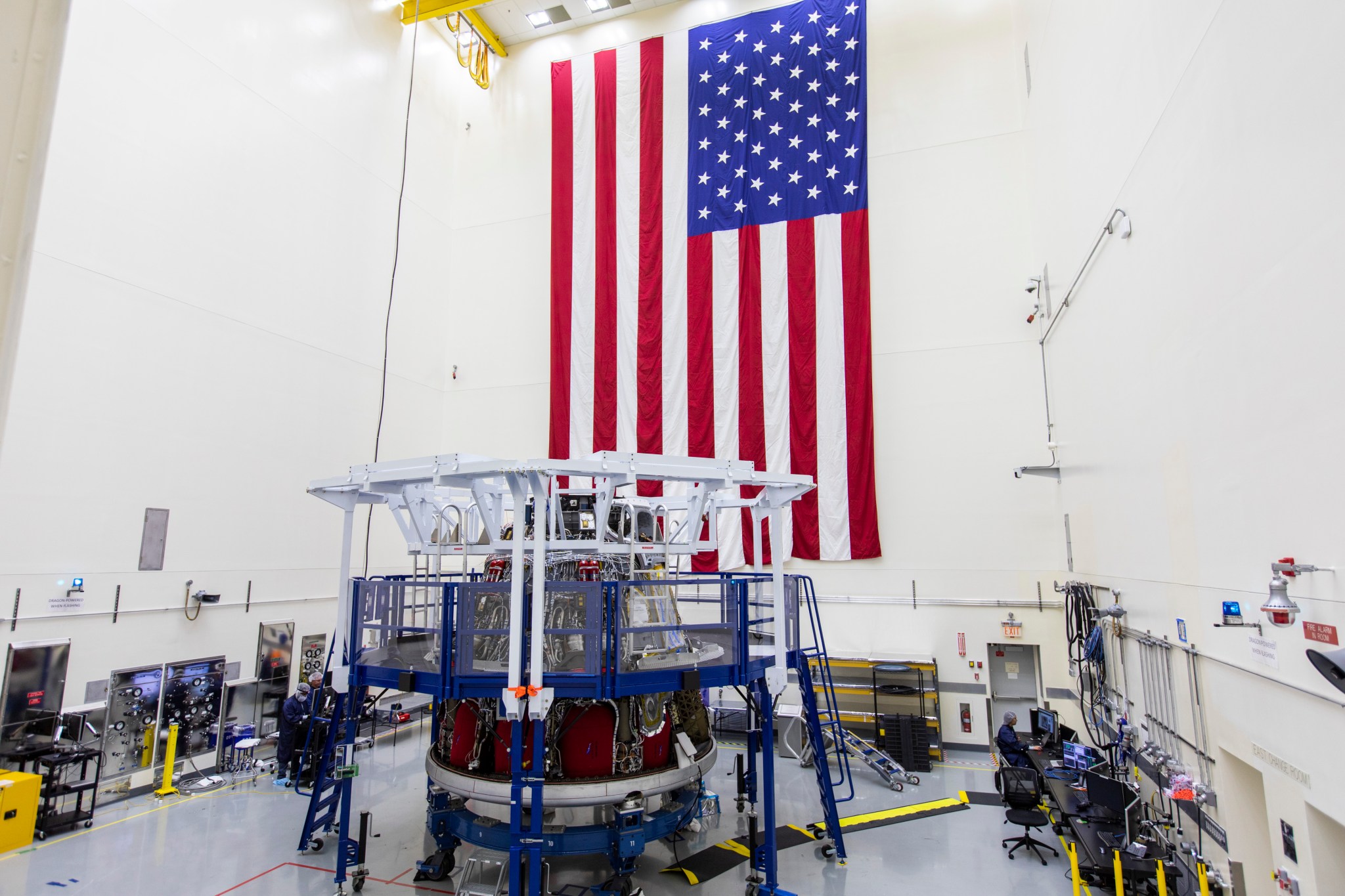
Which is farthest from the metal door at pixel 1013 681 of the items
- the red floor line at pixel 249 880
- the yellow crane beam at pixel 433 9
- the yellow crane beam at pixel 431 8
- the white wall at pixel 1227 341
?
the yellow crane beam at pixel 431 8

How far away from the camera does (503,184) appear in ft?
68.1

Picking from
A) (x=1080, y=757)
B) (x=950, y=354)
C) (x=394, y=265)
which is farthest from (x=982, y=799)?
(x=394, y=265)

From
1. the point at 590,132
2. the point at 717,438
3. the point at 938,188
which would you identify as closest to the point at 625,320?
the point at 717,438

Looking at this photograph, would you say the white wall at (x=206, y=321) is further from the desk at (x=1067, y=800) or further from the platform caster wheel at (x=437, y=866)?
the desk at (x=1067, y=800)

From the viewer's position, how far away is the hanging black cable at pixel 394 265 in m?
17.1

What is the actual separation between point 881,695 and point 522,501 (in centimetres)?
1020

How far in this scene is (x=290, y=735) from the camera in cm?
1283

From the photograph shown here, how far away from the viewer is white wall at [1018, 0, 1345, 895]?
556cm

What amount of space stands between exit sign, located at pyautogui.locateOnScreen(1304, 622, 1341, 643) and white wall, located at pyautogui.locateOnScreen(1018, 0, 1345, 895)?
8cm

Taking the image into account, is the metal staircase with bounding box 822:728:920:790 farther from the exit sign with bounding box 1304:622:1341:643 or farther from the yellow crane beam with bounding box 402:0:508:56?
the yellow crane beam with bounding box 402:0:508:56

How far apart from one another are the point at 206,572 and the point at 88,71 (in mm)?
8260

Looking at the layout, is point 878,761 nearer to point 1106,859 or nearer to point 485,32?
point 1106,859

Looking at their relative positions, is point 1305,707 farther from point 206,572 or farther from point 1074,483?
point 206,572

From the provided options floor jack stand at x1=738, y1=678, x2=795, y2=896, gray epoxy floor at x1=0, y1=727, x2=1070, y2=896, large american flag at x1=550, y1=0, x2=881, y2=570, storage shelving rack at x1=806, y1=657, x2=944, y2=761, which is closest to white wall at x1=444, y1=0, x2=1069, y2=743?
large american flag at x1=550, y1=0, x2=881, y2=570
